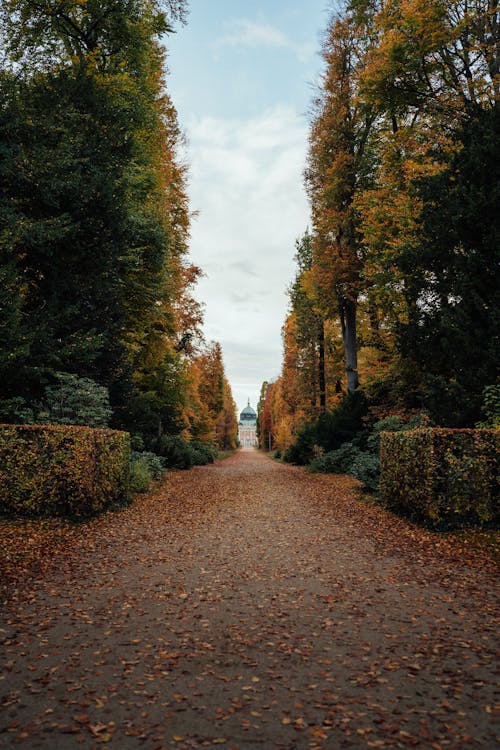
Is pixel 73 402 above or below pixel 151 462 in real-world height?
above

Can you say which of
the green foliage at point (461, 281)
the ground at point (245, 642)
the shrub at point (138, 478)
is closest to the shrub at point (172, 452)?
the shrub at point (138, 478)

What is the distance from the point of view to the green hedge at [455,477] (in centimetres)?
714

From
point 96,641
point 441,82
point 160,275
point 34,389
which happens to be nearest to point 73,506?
point 34,389

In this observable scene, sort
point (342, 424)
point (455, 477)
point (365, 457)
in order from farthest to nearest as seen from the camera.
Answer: point (342, 424)
point (365, 457)
point (455, 477)

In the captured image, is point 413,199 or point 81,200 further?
point 413,199

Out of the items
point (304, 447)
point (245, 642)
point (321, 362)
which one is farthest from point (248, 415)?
point (245, 642)

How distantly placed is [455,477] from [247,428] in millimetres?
176616

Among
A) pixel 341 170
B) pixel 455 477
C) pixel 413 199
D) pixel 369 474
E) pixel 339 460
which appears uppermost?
pixel 341 170

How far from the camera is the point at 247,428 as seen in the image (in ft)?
600

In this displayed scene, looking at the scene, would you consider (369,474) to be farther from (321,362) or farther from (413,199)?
(321,362)

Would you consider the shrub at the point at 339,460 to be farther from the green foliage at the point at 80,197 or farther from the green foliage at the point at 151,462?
the green foliage at the point at 80,197

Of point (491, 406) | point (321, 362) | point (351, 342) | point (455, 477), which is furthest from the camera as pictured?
point (321, 362)

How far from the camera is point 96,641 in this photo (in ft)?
11.8

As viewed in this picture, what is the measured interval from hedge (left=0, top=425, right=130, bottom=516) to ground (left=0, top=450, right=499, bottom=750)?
0.69m
